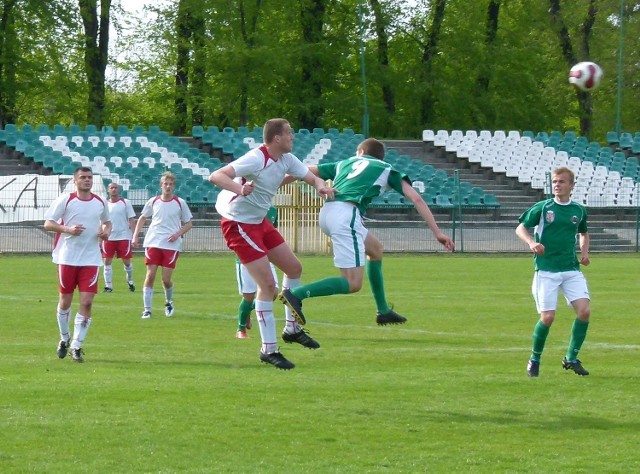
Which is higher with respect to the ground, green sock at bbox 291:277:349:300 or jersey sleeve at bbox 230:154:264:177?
jersey sleeve at bbox 230:154:264:177

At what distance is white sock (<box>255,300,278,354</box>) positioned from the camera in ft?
34.0

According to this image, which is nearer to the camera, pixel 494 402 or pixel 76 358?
pixel 494 402

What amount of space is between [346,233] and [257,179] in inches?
67.6

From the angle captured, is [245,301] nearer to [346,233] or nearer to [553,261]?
[346,233]

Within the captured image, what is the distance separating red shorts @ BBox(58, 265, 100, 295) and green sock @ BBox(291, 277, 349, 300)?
212 centimetres

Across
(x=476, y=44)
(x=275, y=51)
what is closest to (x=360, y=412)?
(x=275, y=51)

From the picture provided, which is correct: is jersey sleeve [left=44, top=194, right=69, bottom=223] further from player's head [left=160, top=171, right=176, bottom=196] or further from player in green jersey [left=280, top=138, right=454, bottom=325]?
player's head [left=160, top=171, right=176, bottom=196]

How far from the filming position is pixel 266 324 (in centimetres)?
1038

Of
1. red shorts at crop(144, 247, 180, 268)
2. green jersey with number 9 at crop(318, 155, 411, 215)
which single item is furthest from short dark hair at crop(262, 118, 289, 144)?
red shorts at crop(144, 247, 180, 268)

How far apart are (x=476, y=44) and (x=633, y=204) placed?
760 inches

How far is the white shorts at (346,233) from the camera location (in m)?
11.7

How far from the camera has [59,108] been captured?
50312 millimetres

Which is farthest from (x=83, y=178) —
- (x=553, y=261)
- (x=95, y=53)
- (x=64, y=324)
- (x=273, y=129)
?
(x=95, y=53)

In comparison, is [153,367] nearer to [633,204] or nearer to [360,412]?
[360,412]
